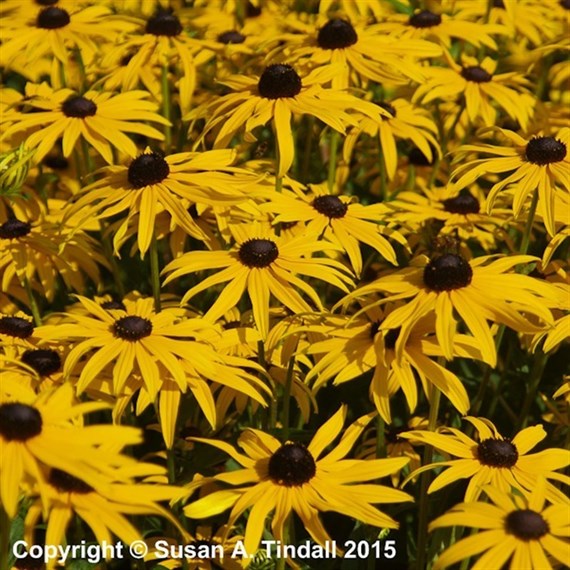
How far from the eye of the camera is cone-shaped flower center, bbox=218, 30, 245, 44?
3920mm

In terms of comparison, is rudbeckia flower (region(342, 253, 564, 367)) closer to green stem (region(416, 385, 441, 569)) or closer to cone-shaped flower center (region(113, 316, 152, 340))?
green stem (region(416, 385, 441, 569))

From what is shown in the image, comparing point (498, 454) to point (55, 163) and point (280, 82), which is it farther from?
point (55, 163)

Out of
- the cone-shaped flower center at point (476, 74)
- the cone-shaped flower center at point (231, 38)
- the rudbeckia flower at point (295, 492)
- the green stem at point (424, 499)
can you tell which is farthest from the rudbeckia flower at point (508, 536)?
the cone-shaped flower center at point (231, 38)

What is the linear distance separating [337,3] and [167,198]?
2438mm

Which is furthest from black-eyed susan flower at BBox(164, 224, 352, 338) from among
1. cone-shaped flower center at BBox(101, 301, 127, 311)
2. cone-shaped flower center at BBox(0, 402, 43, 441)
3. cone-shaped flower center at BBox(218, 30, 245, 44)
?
cone-shaped flower center at BBox(218, 30, 245, 44)

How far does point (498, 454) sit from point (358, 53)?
1.60 m

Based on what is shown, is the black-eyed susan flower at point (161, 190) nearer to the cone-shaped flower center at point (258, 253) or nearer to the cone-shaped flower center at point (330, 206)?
the cone-shaped flower center at point (258, 253)

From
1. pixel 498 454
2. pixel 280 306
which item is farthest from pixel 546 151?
pixel 498 454

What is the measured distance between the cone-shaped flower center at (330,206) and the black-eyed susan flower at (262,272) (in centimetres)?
27

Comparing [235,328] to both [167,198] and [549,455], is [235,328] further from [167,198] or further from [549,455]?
[549,455]

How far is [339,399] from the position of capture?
10.3 feet

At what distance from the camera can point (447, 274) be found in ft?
7.33

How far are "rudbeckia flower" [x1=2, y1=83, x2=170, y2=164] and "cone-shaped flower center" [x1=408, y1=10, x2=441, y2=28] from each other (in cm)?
115

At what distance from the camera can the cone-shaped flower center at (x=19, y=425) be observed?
177cm
